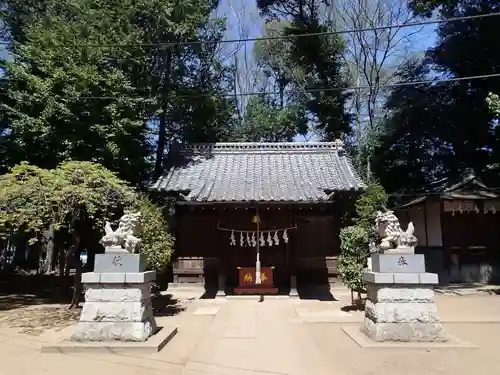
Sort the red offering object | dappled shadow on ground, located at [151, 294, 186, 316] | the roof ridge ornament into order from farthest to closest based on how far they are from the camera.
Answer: the roof ridge ornament
the red offering object
dappled shadow on ground, located at [151, 294, 186, 316]

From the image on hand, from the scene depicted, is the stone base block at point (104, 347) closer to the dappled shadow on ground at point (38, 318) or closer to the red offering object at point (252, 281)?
the dappled shadow on ground at point (38, 318)

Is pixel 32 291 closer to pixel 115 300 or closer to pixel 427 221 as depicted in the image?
pixel 115 300

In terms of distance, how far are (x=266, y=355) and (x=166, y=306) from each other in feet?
21.4

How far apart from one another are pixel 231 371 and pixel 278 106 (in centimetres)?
2294

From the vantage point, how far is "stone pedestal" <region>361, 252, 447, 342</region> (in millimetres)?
7719

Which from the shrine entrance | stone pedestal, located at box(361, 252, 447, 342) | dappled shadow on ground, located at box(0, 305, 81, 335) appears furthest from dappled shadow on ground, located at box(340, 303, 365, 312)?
dappled shadow on ground, located at box(0, 305, 81, 335)

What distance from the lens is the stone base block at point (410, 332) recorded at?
302 inches

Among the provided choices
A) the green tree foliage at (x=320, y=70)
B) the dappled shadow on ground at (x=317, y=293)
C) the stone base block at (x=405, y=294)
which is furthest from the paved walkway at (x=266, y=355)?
the green tree foliage at (x=320, y=70)

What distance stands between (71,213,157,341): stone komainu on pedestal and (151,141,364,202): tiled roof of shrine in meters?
6.36

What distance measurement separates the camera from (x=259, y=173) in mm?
17406

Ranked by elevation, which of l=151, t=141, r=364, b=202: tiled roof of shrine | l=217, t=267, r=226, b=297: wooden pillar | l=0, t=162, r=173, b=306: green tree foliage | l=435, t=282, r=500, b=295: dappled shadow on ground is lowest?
l=435, t=282, r=500, b=295: dappled shadow on ground

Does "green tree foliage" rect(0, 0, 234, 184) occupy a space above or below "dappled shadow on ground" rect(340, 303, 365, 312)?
above

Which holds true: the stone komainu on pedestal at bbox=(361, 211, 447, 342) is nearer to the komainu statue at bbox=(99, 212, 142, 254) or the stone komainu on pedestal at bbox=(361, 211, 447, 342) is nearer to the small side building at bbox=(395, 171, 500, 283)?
the komainu statue at bbox=(99, 212, 142, 254)

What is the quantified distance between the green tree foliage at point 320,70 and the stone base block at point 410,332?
17.7 m
